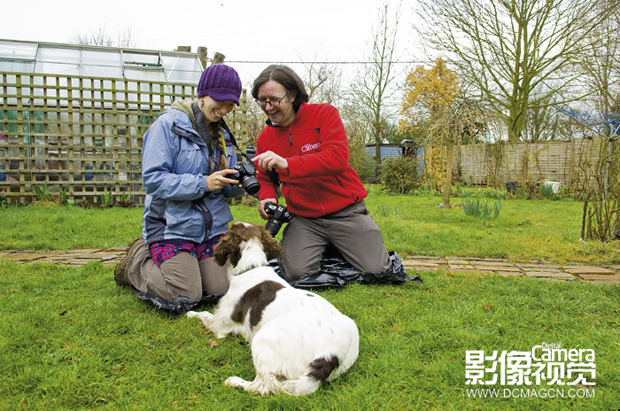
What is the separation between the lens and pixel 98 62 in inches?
423

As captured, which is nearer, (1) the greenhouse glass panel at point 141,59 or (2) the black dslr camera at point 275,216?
(2) the black dslr camera at point 275,216

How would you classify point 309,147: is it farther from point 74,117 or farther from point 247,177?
point 74,117

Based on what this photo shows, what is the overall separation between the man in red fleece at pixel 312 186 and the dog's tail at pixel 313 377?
6.12 feet

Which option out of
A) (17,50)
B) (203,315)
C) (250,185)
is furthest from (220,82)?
(17,50)

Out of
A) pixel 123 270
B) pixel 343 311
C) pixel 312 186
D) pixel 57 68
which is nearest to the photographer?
pixel 343 311

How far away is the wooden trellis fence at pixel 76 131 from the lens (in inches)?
362

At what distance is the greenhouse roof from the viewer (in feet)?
33.0

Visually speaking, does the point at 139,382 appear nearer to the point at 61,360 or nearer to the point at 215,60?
the point at 61,360

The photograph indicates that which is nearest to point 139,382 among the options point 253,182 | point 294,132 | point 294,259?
point 253,182

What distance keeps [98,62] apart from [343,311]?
1093cm

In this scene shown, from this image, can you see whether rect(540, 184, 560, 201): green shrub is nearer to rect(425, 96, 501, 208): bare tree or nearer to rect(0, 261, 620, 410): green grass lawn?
rect(425, 96, 501, 208): bare tree

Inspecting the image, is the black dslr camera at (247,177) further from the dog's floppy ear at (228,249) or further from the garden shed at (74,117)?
the garden shed at (74,117)

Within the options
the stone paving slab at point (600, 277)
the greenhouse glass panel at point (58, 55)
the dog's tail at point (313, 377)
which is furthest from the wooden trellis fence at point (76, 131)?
the dog's tail at point (313, 377)

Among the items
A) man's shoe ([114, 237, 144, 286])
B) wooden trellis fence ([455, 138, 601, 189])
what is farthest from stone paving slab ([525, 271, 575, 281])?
wooden trellis fence ([455, 138, 601, 189])
